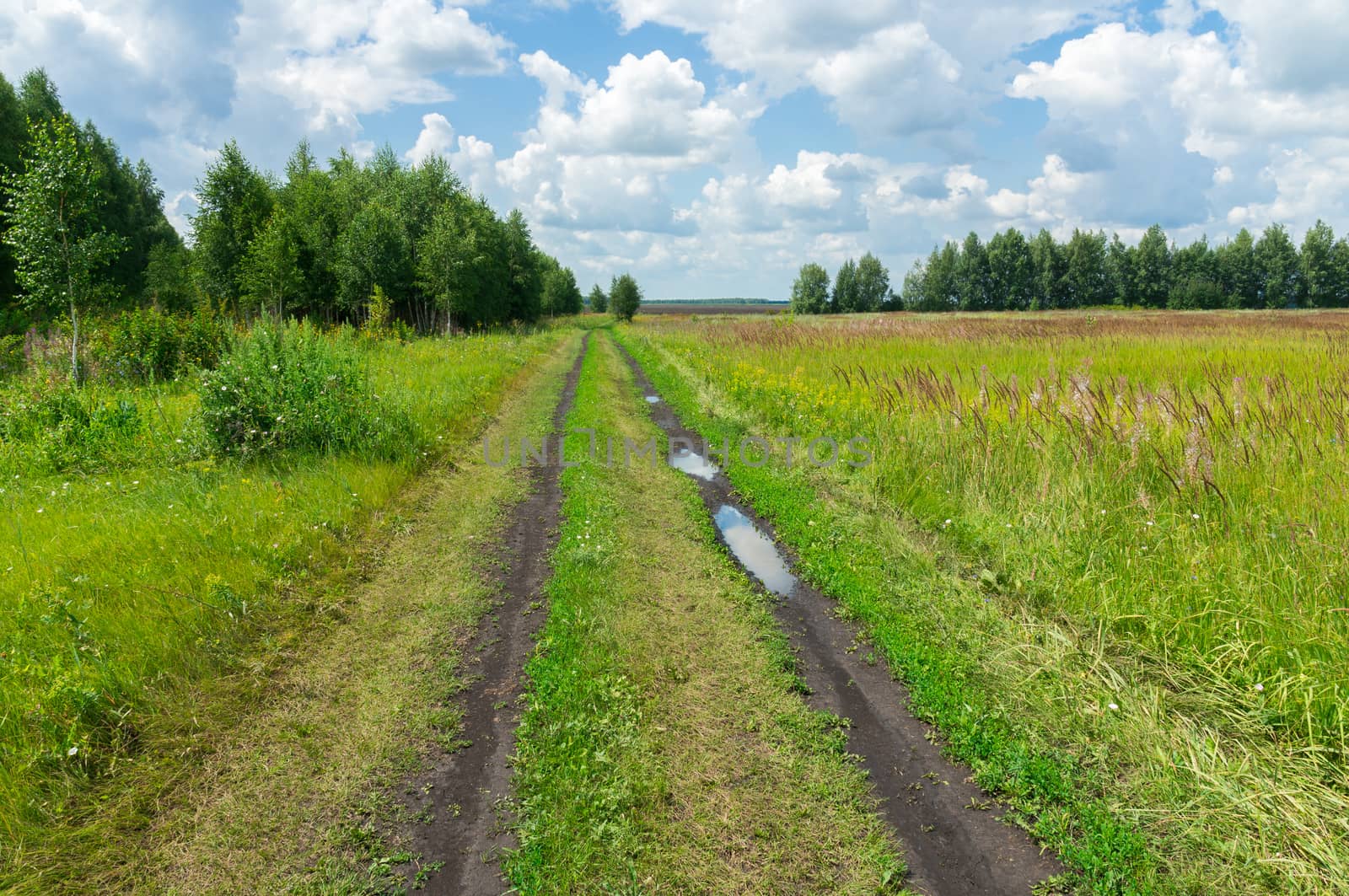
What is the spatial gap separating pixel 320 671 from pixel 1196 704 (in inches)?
241

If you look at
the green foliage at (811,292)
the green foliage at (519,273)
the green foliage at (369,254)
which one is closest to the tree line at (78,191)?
the green foliage at (369,254)

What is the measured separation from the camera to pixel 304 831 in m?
3.46

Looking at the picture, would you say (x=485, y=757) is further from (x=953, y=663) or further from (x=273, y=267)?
(x=273, y=267)

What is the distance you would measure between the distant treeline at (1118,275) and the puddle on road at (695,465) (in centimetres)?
9606

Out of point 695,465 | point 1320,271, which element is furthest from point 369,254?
point 1320,271

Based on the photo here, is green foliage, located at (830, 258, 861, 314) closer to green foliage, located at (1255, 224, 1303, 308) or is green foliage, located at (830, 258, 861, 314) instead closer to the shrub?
green foliage, located at (1255, 224, 1303, 308)

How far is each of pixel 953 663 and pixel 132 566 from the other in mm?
6915

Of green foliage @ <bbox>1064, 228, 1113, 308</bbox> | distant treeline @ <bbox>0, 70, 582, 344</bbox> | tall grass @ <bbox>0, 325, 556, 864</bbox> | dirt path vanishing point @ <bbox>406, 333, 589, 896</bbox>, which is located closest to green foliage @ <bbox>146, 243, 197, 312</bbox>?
distant treeline @ <bbox>0, 70, 582, 344</bbox>

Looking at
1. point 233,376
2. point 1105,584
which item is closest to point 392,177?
point 233,376

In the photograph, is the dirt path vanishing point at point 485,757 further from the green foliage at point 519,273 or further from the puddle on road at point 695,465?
the green foliage at point 519,273

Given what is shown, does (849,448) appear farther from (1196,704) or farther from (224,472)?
(224,472)

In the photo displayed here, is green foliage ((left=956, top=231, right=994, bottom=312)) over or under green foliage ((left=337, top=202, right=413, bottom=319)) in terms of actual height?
over

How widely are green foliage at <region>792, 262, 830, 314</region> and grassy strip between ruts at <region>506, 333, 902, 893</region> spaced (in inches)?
4073

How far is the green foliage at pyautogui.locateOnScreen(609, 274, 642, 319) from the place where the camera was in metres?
88.6
